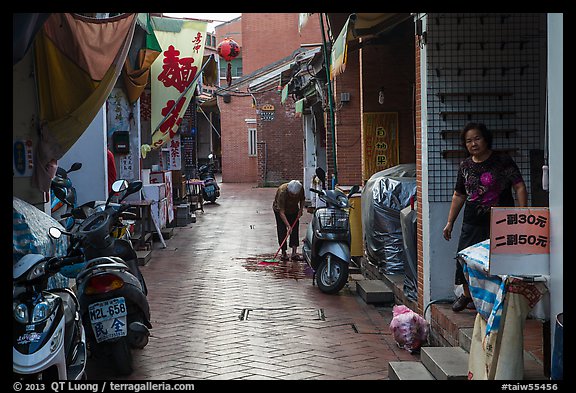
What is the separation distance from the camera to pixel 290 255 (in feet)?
41.7

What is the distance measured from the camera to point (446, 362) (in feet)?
18.4

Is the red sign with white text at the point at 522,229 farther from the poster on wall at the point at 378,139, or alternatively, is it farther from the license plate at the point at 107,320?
the poster on wall at the point at 378,139

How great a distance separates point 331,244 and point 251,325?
2043mm

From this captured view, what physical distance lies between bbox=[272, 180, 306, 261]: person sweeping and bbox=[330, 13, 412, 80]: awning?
9.50ft

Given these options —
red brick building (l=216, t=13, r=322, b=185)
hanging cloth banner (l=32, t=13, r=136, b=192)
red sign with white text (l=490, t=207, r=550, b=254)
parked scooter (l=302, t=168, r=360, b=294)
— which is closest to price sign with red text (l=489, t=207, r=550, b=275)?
red sign with white text (l=490, t=207, r=550, b=254)

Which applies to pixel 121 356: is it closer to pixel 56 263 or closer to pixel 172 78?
pixel 56 263

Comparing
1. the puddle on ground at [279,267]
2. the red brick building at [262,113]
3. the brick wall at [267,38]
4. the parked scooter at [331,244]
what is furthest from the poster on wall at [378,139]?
the brick wall at [267,38]

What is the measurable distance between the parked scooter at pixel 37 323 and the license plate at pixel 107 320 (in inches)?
44.3

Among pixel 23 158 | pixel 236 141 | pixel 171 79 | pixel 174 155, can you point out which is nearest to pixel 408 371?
pixel 23 158

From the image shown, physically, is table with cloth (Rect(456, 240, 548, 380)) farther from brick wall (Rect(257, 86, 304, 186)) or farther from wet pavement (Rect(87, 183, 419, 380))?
brick wall (Rect(257, 86, 304, 186))

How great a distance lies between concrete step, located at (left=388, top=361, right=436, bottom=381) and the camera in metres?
5.71

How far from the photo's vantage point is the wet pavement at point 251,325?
6.27 metres

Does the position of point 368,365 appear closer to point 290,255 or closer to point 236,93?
point 290,255
